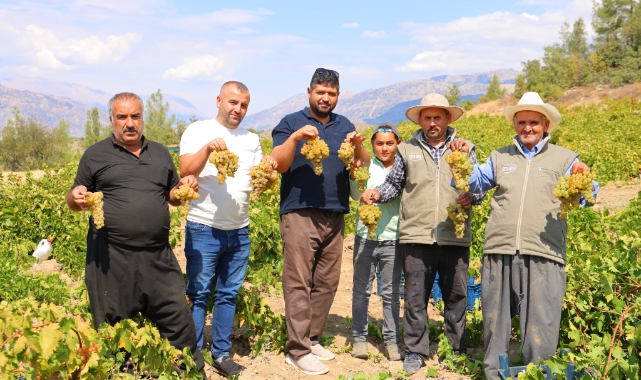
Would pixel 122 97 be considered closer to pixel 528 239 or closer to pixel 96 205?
pixel 96 205

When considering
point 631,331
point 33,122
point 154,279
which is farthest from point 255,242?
point 33,122

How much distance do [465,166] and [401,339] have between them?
2.13m

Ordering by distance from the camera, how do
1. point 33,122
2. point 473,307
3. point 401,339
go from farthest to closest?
point 33,122 < point 473,307 < point 401,339

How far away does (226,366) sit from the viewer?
4.18 metres

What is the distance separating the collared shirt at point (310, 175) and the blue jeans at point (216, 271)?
492mm

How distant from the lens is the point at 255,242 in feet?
21.8

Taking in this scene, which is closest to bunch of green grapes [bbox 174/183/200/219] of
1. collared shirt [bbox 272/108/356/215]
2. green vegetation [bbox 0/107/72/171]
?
collared shirt [bbox 272/108/356/215]

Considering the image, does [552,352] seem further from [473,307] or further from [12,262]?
[12,262]

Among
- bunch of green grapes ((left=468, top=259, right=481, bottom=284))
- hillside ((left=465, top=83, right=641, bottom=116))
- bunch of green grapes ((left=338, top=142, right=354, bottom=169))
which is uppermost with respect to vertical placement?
hillside ((left=465, top=83, right=641, bottom=116))

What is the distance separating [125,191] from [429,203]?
221cm

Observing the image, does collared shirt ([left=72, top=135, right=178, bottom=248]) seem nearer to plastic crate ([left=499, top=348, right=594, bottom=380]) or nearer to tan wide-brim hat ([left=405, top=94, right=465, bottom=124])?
tan wide-brim hat ([left=405, top=94, right=465, bottom=124])

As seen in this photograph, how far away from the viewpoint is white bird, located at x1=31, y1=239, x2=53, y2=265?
24.1 feet

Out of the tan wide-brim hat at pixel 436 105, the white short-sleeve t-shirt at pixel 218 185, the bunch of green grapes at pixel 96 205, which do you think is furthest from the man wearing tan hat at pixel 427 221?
the bunch of green grapes at pixel 96 205

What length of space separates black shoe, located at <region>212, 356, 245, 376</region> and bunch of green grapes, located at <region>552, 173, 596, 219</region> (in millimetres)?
2623
